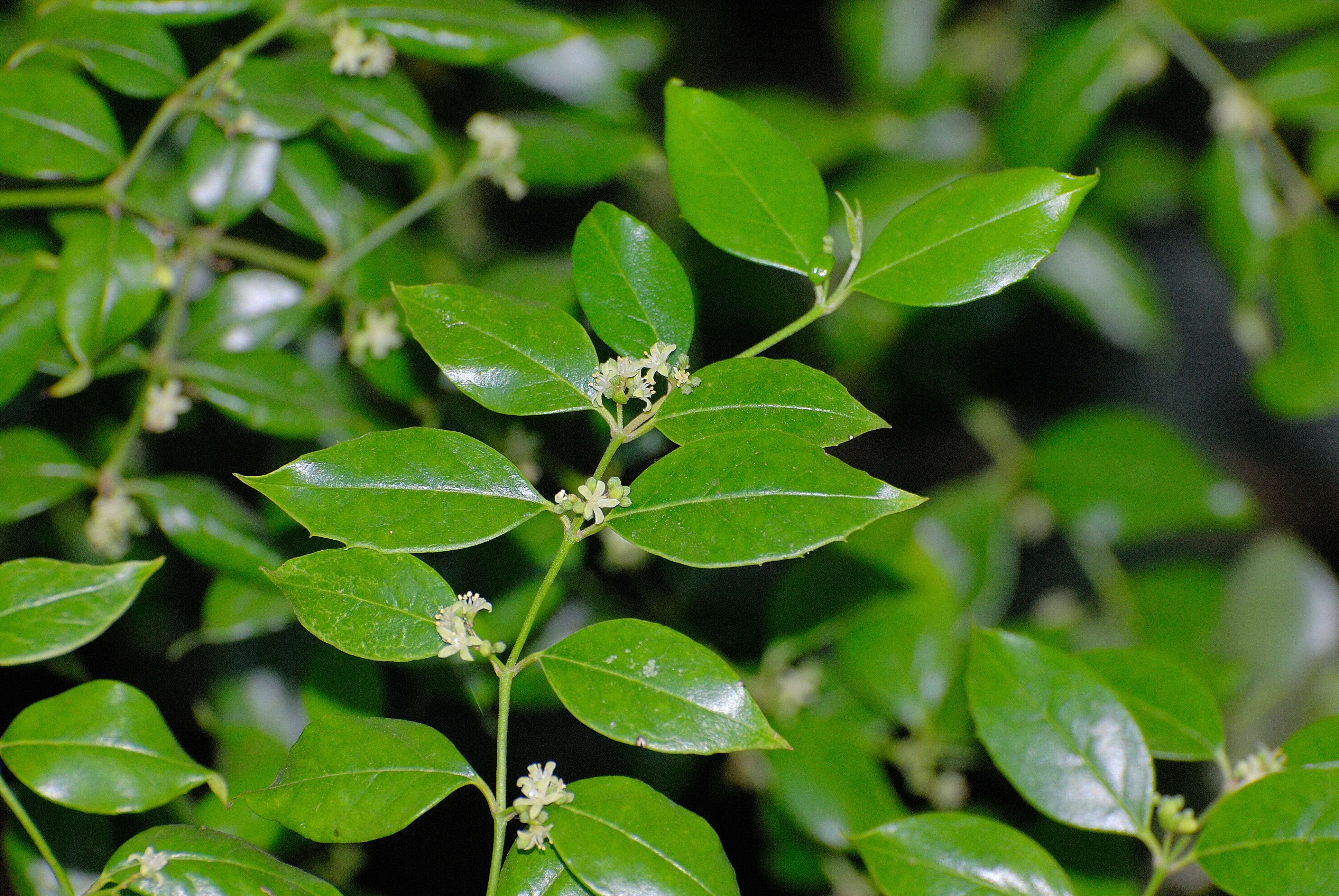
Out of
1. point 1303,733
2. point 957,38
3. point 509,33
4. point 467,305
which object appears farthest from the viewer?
point 957,38

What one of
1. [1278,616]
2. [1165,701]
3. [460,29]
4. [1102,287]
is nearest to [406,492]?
[460,29]

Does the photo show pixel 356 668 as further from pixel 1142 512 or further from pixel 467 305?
pixel 1142 512

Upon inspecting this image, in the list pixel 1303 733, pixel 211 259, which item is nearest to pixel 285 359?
pixel 211 259

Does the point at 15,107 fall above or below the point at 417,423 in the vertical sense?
above

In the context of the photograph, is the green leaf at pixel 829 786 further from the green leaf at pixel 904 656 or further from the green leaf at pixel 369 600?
the green leaf at pixel 369 600

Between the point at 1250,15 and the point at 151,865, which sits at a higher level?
the point at 1250,15

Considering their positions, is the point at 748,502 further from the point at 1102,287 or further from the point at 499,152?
the point at 1102,287
